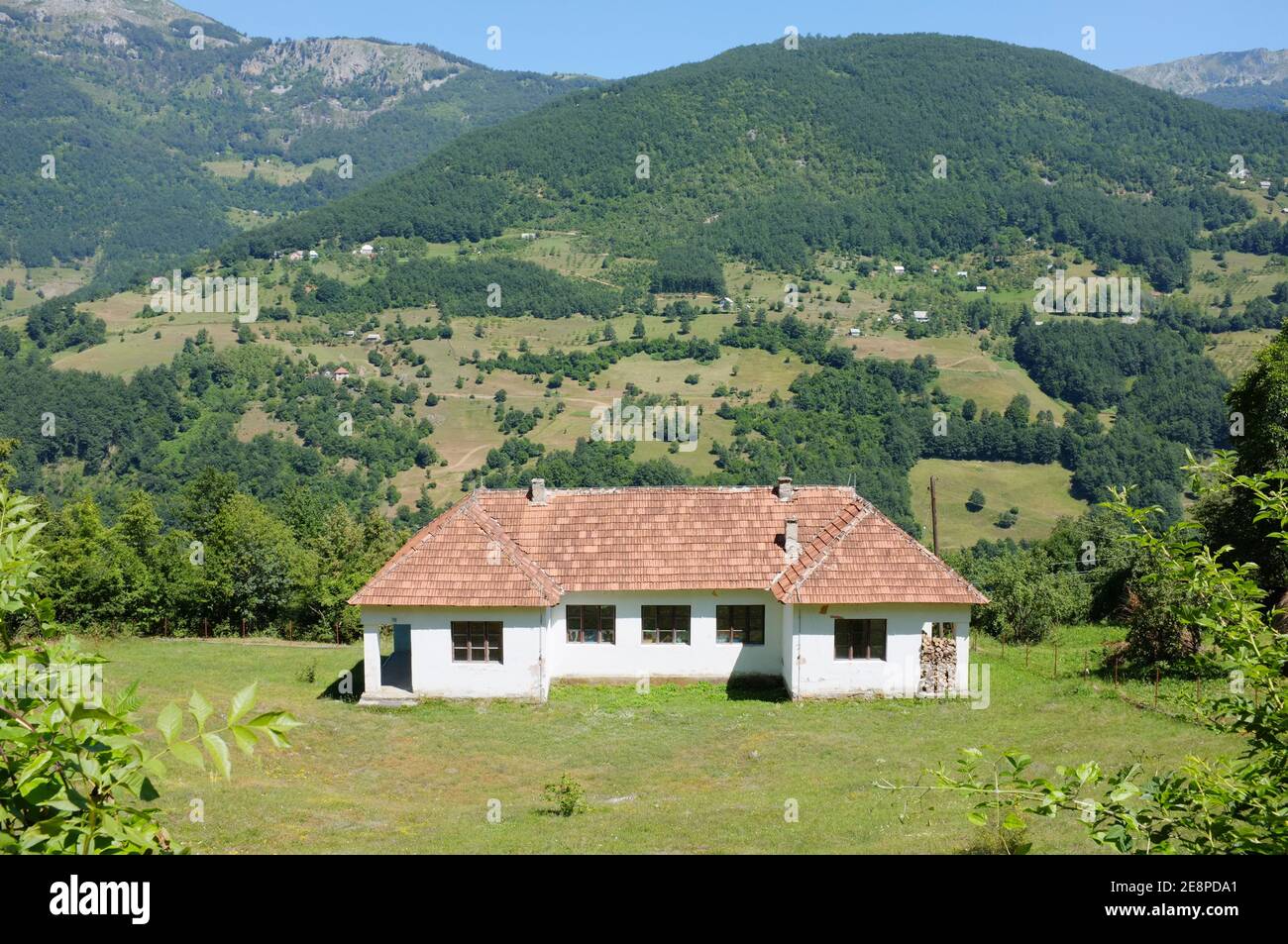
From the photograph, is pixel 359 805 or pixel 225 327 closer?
pixel 359 805

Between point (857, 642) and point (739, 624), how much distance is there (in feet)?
10.7

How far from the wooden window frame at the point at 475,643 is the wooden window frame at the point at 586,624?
2284mm

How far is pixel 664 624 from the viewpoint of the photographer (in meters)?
29.9

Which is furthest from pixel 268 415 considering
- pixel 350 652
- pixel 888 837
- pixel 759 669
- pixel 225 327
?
pixel 888 837

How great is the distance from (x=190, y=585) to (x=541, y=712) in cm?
1821

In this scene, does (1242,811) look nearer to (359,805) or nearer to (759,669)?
(359,805)

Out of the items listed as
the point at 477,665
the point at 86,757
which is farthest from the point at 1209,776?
the point at 477,665

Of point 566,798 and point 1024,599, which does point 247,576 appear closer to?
point 566,798

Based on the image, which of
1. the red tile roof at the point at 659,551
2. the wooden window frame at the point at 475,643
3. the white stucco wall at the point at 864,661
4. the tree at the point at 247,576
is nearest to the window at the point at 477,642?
the wooden window frame at the point at 475,643

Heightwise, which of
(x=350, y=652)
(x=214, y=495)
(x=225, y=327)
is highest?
(x=225, y=327)

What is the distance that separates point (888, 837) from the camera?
1738 centimetres

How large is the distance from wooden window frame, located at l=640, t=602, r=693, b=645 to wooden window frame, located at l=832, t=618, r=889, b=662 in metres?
3.99

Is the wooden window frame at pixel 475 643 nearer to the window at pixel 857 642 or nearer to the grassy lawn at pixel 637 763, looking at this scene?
the grassy lawn at pixel 637 763

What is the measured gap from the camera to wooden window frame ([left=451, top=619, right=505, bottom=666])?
92.8ft
